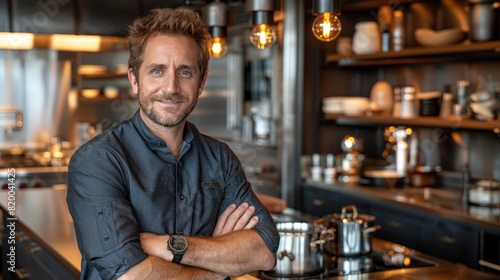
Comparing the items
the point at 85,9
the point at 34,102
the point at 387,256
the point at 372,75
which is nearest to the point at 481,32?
the point at 372,75

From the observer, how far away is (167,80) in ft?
7.55

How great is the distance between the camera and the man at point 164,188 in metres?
2.17

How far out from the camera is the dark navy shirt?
A: 2154 millimetres

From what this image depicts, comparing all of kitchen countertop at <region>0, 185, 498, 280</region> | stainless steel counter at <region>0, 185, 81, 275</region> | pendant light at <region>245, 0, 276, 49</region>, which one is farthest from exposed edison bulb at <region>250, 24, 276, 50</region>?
stainless steel counter at <region>0, 185, 81, 275</region>

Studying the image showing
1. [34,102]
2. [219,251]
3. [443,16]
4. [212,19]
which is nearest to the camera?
[219,251]

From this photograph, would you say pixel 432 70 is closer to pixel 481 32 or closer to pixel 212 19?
pixel 481 32

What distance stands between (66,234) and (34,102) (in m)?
4.48

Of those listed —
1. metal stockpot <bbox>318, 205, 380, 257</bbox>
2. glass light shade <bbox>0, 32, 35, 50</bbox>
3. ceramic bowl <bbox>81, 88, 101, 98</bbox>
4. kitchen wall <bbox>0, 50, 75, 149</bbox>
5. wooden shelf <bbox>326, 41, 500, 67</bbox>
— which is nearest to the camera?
metal stockpot <bbox>318, 205, 380, 257</bbox>

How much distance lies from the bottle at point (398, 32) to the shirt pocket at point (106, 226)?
3845 millimetres

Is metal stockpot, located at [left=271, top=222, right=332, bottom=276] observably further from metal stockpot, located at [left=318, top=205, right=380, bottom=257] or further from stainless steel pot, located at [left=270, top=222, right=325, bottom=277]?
metal stockpot, located at [left=318, top=205, right=380, bottom=257]

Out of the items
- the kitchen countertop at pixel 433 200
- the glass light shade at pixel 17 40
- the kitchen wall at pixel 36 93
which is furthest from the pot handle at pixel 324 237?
the kitchen wall at pixel 36 93

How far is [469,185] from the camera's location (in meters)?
4.79

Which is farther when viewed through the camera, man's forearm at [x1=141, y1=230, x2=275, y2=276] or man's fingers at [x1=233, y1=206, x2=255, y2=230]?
man's fingers at [x1=233, y1=206, x2=255, y2=230]

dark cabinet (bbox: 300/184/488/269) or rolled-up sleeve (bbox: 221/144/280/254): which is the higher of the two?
rolled-up sleeve (bbox: 221/144/280/254)
